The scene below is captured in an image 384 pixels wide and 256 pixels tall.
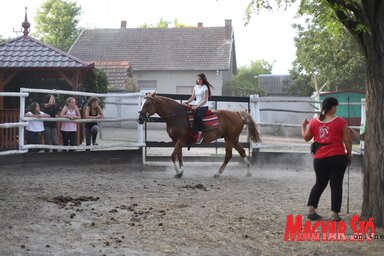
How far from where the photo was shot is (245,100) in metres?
14.0

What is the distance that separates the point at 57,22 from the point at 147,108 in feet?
158

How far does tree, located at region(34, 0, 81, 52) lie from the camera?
2178 inches

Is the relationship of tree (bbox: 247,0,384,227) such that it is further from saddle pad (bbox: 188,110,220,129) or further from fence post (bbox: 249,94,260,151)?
fence post (bbox: 249,94,260,151)

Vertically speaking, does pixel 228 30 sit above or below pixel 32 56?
above

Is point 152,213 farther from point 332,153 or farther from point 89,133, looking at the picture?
point 89,133

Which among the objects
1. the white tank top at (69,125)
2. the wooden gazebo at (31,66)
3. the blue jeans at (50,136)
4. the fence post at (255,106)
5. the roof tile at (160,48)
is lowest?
the blue jeans at (50,136)

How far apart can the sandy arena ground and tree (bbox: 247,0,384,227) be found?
0.44 metres

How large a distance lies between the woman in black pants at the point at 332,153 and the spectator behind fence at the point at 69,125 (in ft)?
22.5

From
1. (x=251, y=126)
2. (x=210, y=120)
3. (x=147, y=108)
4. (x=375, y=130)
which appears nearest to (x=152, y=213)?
(x=375, y=130)

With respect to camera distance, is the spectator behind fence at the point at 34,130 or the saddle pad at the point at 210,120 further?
the spectator behind fence at the point at 34,130

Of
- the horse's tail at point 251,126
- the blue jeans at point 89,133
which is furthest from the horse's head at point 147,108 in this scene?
the horse's tail at point 251,126

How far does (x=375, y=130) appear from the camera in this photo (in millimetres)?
6738

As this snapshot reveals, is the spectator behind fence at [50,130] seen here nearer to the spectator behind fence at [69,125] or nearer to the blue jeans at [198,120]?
the spectator behind fence at [69,125]

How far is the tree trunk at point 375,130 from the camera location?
21.9 feet
